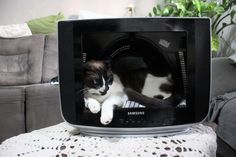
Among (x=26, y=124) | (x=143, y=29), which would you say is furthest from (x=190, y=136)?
(x=26, y=124)

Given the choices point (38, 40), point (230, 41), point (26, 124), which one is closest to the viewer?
point (26, 124)

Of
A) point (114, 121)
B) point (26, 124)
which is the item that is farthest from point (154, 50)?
point (26, 124)

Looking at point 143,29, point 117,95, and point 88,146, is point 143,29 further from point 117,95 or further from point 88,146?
point 88,146

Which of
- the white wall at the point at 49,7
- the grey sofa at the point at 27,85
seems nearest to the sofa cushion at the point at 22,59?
the grey sofa at the point at 27,85

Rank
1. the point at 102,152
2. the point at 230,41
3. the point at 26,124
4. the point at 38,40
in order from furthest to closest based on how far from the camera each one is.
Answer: the point at 38,40 → the point at 230,41 → the point at 26,124 → the point at 102,152

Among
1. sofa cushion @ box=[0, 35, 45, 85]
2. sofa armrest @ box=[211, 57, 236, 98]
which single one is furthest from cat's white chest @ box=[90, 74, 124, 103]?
sofa cushion @ box=[0, 35, 45, 85]

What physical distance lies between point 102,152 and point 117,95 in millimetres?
146

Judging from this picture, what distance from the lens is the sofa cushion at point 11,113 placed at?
1613mm

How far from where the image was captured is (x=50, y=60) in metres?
2.16

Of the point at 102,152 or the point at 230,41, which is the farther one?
the point at 230,41

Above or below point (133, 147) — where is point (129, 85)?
above

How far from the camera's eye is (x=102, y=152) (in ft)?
1.92

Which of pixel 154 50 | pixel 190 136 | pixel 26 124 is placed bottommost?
pixel 26 124

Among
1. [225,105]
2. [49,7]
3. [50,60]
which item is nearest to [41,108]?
[50,60]
